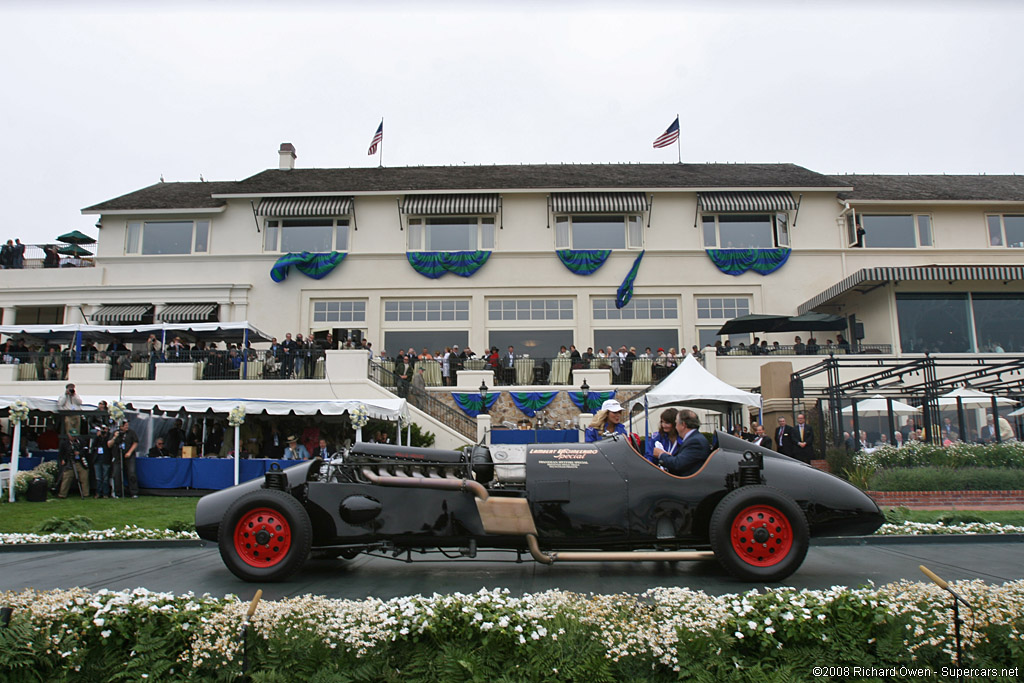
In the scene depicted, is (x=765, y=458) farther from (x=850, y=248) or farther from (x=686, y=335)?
(x=850, y=248)

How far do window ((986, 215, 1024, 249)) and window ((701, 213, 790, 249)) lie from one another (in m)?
8.85

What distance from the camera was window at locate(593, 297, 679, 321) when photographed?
2839 centimetres

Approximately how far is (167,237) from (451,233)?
12273 mm

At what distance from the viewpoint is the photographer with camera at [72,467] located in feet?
50.5

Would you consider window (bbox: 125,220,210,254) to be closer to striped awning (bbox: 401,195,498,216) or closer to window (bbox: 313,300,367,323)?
window (bbox: 313,300,367,323)

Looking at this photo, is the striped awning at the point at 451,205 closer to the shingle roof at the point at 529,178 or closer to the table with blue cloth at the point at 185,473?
the shingle roof at the point at 529,178

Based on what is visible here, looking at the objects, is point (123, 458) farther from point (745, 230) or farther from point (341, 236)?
point (745, 230)

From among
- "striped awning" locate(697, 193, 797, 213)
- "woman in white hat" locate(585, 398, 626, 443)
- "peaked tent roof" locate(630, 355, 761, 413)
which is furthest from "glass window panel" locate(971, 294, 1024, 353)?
"woman in white hat" locate(585, 398, 626, 443)

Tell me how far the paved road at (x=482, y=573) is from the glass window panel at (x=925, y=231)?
25.6 metres

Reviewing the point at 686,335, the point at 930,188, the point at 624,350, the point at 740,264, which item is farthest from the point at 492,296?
the point at 930,188

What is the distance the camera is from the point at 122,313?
93.7 ft

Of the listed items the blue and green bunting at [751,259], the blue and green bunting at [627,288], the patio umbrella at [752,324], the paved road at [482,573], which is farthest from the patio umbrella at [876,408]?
the paved road at [482,573]

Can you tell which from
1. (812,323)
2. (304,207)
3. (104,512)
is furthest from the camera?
(304,207)

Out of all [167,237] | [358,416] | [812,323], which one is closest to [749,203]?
[812,323]
